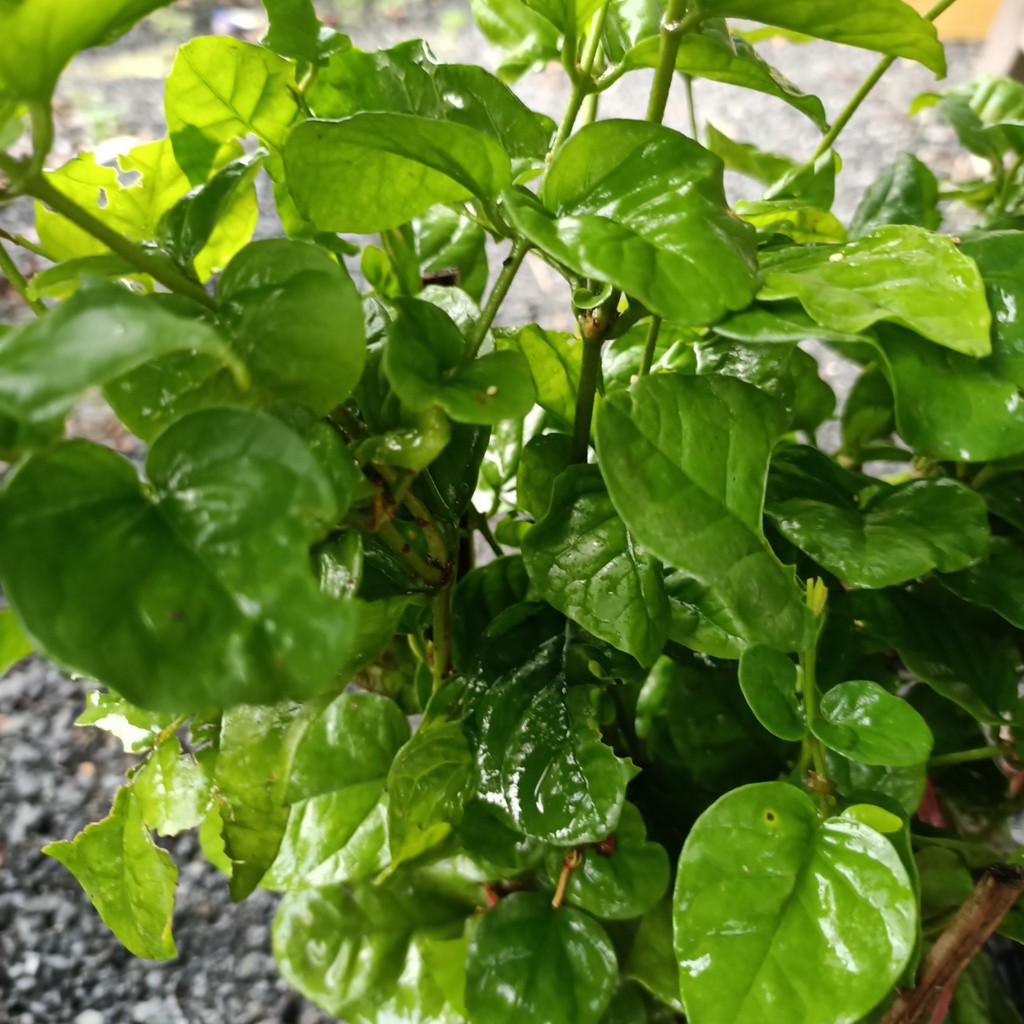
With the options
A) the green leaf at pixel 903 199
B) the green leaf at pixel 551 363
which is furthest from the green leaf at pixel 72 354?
the green leaf at pixel 903 199

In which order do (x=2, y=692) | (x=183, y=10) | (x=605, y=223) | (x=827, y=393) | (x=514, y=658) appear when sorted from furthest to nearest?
(x=183, y=10) → (x=2, y=692) → (x=827, y=393) → (x=514, y=658) → (x=605, y=223)

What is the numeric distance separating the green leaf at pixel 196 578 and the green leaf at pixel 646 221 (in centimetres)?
13

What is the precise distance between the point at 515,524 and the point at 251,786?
233 millimetres

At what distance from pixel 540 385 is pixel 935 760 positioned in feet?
1.02

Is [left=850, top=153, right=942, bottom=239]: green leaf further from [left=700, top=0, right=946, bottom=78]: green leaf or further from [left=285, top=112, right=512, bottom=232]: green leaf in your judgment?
[left=285, top=112, right=512, bottom=232]: green leaf

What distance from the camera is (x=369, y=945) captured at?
58 centimetres

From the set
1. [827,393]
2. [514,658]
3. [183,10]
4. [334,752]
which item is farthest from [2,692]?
[183,10]

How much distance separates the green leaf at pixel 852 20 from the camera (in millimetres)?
339

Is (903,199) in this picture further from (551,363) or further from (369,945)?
(369,945)

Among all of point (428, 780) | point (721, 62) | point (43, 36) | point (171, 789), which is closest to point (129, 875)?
point (171, 789)

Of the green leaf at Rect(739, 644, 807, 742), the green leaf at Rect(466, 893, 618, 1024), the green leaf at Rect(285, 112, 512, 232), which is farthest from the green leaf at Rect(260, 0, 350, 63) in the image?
the green leaf at Rect(466, 893, 618, 1024)

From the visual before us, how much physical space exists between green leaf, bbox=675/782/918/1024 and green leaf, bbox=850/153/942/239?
17.0 inches

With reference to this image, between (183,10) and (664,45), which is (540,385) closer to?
(664,45)

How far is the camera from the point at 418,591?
407 millimetres
